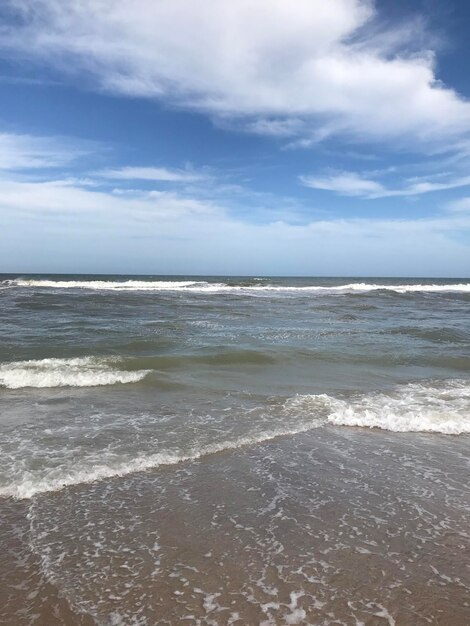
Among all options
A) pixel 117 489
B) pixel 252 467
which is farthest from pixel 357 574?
pixel 117 489

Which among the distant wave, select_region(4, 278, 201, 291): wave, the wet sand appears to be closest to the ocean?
the wet sand

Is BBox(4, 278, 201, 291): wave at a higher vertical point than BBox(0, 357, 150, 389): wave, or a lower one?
higher

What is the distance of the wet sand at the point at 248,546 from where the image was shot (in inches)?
125

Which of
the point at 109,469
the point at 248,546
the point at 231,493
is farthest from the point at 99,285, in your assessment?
the point at 248,546

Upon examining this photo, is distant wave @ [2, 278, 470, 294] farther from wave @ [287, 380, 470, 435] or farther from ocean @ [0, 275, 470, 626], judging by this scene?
wave @ [287, 380, 470, 435]

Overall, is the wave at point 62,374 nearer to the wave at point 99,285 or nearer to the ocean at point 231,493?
the ocean at point 231,493

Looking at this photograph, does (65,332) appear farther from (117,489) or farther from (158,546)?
(158,546)

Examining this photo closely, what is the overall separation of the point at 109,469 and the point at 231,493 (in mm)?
1542

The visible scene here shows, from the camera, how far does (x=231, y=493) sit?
4.95m

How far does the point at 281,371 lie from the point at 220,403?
10.4 feet

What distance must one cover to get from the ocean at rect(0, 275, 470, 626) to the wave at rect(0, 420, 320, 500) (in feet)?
0.08

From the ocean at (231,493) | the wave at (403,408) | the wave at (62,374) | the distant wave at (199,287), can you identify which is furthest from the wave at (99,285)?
the wave at (403,408)

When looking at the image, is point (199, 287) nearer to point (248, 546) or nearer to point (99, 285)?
point (99, 285)

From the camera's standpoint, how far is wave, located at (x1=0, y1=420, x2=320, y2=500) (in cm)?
492
